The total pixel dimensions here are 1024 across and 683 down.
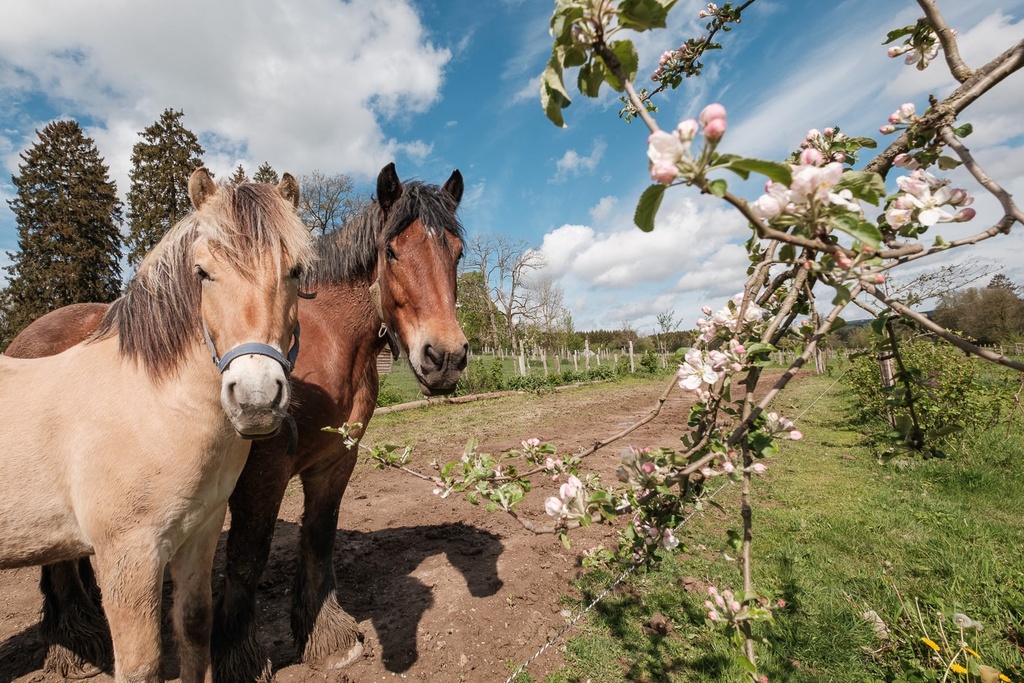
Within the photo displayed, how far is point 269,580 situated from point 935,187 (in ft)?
15.8

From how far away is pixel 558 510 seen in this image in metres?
1.17

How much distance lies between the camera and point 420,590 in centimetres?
358

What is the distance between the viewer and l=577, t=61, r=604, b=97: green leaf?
2.83ft

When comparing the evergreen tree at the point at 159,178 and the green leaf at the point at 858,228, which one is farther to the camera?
the evergreen tree at the point at 159,178

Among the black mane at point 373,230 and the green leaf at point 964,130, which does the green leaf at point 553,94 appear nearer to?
the green leaf at point 964,130

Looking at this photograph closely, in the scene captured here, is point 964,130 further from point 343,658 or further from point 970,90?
point 343,658

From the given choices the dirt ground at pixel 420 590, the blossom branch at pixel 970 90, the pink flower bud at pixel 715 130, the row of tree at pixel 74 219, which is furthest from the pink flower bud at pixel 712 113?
the row of tree at pixel 74 219

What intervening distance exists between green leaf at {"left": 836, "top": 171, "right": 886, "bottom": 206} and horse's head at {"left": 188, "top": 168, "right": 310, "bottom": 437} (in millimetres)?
1685

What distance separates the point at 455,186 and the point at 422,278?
0.99 metres

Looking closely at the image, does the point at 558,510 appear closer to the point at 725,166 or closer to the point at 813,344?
the point at 813,344

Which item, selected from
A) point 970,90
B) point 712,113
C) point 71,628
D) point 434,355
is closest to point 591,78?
point 712,113

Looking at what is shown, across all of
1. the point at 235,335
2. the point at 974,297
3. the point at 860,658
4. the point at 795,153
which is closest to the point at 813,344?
the point at 795,153

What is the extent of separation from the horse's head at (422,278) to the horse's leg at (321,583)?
109 cm

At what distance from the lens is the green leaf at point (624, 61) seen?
2.66ft
